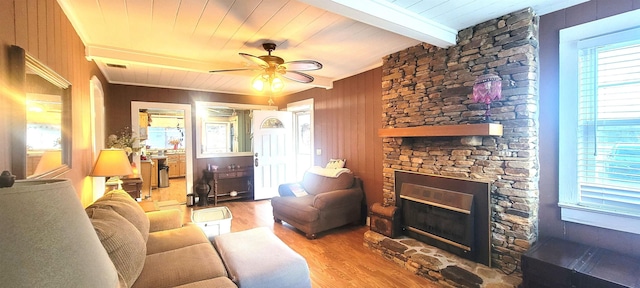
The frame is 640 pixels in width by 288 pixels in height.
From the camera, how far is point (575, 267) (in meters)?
1.80

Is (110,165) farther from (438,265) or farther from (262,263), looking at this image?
(438,265)

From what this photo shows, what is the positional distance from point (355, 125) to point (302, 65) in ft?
5.87

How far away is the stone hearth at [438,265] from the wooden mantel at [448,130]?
1.19 meters

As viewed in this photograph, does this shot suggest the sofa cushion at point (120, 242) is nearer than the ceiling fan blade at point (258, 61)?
Yes

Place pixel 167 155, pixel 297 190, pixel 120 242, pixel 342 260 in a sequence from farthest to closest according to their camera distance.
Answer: pixel 167 155
pixel 297 190
pixel 342 260
pixel 120 242

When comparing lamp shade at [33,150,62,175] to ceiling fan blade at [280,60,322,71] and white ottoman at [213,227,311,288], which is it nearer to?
white ottoman at [213,227,311,288]

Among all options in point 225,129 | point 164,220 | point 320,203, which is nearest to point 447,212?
point 320,203

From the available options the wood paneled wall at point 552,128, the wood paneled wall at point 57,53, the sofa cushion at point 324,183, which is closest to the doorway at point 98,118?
the wood paneled wall at point 57,53

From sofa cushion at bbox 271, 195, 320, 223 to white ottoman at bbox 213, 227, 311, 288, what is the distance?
1326mm

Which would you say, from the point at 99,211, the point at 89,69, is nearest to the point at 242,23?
A: the point at 99,211

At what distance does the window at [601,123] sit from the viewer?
6.21 ft

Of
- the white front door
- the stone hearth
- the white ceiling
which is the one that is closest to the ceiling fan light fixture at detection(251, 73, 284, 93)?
the white ceiling

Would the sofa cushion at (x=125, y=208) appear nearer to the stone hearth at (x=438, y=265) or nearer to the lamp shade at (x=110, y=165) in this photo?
the lamp shade at (x=110, y=165)

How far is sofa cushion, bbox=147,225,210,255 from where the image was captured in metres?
2.14
